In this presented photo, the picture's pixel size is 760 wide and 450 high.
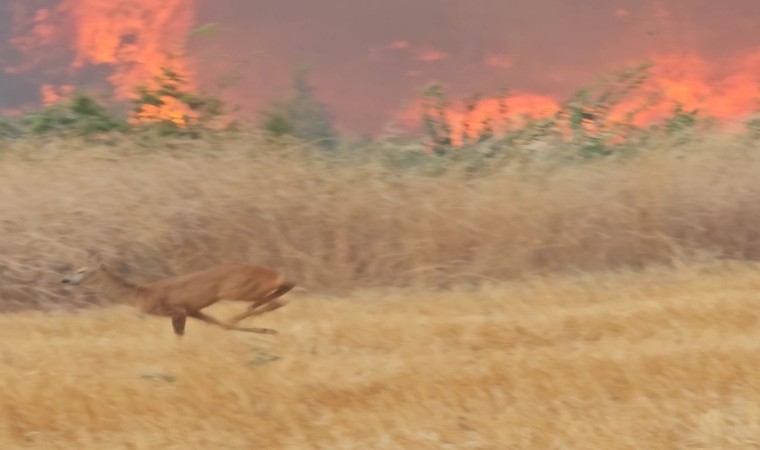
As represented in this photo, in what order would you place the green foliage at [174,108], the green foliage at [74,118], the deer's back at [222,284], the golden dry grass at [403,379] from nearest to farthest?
the golden dry grass at [403,379]
the deer's back at [222,284]
the green foliage at [174,108]
the green foliage at [74,118]

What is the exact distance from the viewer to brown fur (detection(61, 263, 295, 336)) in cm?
280

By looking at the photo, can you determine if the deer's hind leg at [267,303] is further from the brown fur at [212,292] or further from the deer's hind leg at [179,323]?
the deer's hind leg at [179,323]

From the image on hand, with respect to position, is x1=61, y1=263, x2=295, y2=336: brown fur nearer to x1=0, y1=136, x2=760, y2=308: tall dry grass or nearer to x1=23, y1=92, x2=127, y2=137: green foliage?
x1=0, y1=136, x2=760, y2=308: tall dry grass

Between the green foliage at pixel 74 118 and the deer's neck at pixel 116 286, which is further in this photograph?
the green foliage at pixel 74 118

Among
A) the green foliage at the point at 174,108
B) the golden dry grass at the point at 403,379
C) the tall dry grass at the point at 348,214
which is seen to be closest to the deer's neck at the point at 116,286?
the golden dry grass at the point at 403,379

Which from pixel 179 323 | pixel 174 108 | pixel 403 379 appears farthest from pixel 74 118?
pixel 403 379

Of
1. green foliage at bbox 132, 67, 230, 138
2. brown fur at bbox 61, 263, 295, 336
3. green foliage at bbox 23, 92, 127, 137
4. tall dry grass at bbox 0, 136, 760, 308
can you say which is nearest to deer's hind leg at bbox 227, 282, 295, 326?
brown fur at bbox 61, 263, 295, 336

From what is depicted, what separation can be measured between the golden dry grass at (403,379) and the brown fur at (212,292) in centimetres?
14

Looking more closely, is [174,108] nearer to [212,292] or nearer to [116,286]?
[116,286]

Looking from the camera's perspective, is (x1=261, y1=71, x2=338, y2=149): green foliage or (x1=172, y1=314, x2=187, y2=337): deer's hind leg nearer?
(x1=172, y1=314, x2=187, y2=337): deer's hind leg

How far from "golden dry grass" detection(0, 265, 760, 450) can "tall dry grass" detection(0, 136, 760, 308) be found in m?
1.17

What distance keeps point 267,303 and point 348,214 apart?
100 inches

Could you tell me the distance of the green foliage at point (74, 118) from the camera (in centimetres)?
680

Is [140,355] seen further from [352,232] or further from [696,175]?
[696,175]
